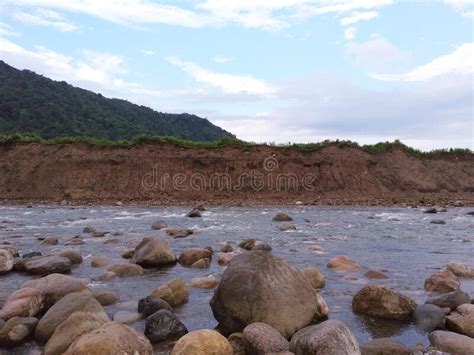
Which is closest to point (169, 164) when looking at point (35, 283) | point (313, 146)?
point (313, 146)

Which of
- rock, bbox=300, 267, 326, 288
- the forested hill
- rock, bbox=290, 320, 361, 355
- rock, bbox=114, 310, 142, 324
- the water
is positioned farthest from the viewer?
the forested hill

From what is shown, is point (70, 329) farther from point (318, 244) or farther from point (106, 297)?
point (318, 244)

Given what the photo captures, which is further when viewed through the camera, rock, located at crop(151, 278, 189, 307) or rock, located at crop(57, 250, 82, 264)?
rock, located at crop(57, 250, 82, 264)

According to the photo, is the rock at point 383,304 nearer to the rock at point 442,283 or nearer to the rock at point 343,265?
the rock at point 442,283

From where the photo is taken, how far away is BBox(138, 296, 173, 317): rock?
250 inches

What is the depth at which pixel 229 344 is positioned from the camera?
16.4 ft

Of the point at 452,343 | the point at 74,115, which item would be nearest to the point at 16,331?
the point at 452,343

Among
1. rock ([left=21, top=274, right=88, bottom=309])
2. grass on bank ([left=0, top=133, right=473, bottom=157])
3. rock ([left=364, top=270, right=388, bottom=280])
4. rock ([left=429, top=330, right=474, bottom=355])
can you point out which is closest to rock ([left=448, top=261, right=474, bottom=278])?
rock ([left=364, top=270, right=388, bottom=280])

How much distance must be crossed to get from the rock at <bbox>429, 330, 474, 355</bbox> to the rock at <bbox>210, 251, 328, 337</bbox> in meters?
1.50

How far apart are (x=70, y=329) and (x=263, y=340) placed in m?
2.23

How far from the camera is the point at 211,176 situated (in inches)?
1398

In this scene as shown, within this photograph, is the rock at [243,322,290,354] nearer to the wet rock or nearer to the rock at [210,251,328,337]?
the rock at [210,251,328,337]

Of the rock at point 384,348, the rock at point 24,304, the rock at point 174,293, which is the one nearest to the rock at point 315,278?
the rock at point 174,293

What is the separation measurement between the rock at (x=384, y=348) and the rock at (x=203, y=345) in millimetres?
1532
